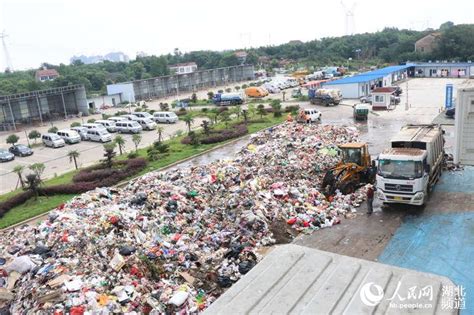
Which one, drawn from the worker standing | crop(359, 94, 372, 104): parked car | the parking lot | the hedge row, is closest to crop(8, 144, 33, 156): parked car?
the parking lot

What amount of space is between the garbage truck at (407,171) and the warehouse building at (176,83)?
47.7 metres

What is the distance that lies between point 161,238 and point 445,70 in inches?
2203

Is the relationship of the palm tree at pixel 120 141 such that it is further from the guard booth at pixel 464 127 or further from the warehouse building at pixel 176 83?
the warehouse building at pixel 176 83

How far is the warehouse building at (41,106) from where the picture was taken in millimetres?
42906

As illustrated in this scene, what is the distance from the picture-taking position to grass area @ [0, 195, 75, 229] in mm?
16719

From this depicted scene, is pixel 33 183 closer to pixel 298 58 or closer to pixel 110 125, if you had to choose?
pixel 110 125

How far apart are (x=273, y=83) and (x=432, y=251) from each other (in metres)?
47.9

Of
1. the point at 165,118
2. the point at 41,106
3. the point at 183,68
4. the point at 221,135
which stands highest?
the point at 183,68

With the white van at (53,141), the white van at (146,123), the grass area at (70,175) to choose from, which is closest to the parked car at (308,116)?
the grass area at (70,175)

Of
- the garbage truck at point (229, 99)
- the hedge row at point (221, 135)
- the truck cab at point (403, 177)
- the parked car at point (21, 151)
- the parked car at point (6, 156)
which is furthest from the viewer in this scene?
the garbage truck at point (229, 99)

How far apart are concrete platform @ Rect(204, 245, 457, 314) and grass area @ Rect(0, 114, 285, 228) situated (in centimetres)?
1524

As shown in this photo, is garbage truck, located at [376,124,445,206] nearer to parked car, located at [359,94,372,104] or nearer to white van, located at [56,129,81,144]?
parked car, located at [359,94,372,104]

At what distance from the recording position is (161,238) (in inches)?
460

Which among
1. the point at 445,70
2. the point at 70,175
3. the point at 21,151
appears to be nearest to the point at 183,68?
the point at 445,70
